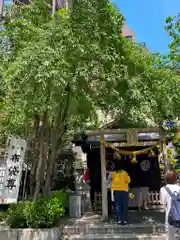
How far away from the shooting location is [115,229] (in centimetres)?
776

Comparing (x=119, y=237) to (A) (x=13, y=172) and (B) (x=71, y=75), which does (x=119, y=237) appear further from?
(B) (x=71, y=75)

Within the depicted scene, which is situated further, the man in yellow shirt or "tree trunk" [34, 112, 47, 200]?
"tree trunk" [34, 112, 47, 200]

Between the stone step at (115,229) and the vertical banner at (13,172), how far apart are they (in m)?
1.82

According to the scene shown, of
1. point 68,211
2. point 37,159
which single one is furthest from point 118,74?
point 68,211

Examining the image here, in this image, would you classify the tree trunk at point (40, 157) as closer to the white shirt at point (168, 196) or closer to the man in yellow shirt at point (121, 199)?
the man in yellow shirt at point (121, 199)

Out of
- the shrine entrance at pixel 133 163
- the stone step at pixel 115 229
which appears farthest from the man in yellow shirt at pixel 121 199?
the shrine entrance at pixel 133 163

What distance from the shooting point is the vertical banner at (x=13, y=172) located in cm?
789

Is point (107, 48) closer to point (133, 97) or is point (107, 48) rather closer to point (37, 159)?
point (133, 97)

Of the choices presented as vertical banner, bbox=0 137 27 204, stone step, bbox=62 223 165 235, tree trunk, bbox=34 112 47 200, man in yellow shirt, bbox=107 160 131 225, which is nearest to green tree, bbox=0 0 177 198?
tree trunk, bbox=34 112 47 200

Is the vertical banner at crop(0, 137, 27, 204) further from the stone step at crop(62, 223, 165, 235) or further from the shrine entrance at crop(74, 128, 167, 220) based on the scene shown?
the shrine entrance at crop(74, 128, 167, 220)

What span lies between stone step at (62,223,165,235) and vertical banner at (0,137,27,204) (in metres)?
1.82

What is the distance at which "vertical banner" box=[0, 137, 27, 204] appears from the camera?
25.9 feet

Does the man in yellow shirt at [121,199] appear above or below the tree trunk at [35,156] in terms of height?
below

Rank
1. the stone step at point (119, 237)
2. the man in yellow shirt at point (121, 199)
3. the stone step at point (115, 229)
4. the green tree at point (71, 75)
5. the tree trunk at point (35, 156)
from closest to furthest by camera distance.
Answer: the green tree at point (71, 75) → the stone step at point (119, 237) → the stone step at point (115, 229) → the man in yellow shirt at point (121, 199) → the tree trunk at point (35, 156)
